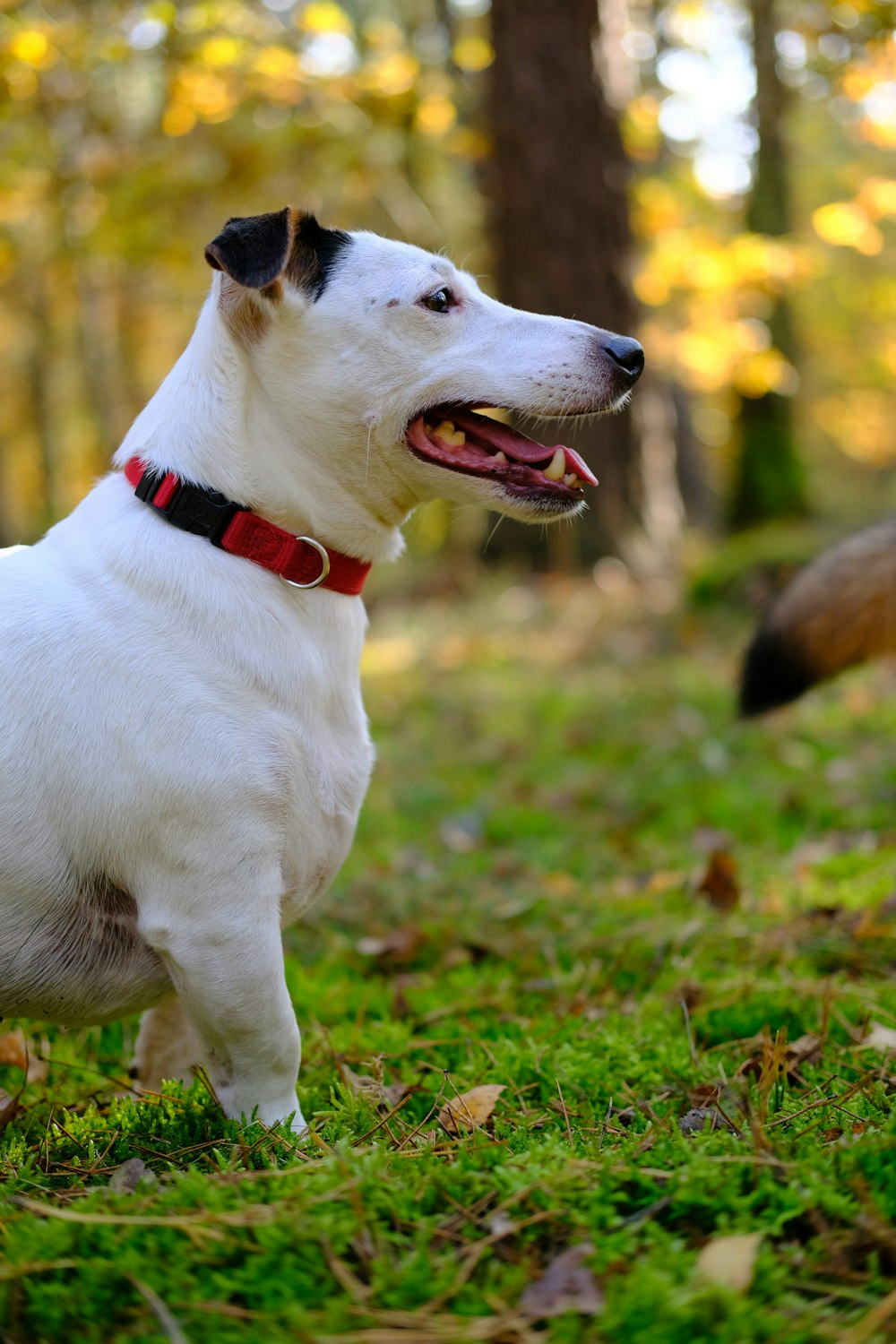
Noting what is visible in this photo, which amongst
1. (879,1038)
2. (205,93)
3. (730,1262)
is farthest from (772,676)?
(205,93)

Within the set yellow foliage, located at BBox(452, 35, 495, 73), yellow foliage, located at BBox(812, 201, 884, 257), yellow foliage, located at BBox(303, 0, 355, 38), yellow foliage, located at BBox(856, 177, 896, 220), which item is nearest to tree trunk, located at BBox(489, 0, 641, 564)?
yellow foliage, located at BBox(303, 0, 355, 38)

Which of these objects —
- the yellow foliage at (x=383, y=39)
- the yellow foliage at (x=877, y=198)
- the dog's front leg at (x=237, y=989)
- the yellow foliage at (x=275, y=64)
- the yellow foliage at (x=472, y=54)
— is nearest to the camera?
the dog's front leg at (x=237, y=989)

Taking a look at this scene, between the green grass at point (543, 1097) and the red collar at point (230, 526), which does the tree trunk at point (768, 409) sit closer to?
the green grass at point (543, 1097)

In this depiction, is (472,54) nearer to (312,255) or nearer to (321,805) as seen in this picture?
(312,255)

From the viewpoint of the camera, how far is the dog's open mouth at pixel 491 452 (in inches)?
106

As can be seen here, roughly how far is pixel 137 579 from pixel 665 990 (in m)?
1.95

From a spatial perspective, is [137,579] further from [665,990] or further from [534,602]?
[534,602]

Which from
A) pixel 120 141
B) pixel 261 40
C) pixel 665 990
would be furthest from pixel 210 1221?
pixel 120 141

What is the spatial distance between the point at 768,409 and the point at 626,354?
8974mm

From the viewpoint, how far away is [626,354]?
2.76 meters

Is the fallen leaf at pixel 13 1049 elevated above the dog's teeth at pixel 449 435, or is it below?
below

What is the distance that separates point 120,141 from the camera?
12453 mm

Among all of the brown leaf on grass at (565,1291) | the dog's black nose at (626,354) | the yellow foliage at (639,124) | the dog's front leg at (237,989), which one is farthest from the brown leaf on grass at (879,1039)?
the yellow foliage at (639,124)

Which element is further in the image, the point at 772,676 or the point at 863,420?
the point at 863,420
